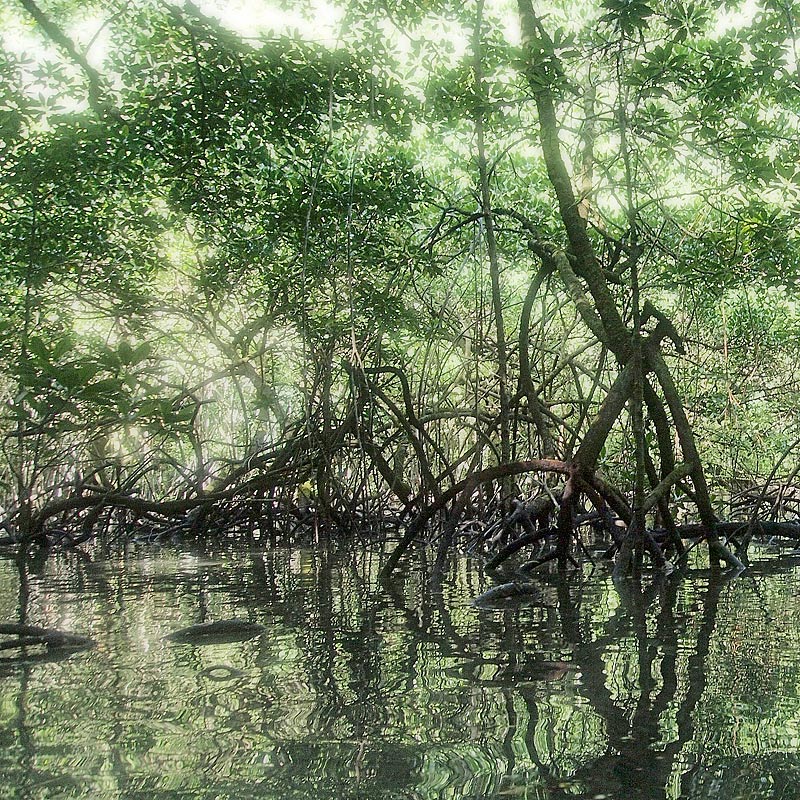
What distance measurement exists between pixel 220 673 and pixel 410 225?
4.43 meters

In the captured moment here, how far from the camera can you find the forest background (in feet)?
14.7

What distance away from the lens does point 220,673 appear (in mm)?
2445

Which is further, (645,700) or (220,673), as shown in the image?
(220,673)

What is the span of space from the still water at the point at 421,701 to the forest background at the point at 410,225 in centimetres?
121

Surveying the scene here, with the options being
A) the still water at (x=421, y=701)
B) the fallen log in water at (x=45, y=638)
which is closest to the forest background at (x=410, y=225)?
the still water at (x=421, y=701)

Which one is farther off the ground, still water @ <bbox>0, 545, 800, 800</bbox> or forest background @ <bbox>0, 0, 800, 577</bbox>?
forest background @ <bbox>0, 0, 800, 577</bbox>

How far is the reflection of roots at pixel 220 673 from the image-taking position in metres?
2.39

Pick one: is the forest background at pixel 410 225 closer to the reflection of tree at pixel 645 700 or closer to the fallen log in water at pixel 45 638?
the reflection of tree at pixel 645 700

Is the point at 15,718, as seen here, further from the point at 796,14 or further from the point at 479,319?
the point at 796,14

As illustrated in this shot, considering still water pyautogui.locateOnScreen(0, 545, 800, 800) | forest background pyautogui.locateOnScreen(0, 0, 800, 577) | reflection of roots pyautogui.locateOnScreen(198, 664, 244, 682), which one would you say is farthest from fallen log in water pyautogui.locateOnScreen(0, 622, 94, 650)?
forest background pyautogui.locateOnScreen(0, 0, 800, 577)

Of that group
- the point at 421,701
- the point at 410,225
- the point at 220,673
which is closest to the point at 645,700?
the point at 421,701

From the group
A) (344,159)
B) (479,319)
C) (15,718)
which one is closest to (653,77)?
(479,319)

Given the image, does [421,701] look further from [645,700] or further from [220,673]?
[220,673]

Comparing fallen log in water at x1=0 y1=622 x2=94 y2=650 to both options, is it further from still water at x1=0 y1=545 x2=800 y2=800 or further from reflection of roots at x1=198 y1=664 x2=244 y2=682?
reflection of roots at x1=198 y1=664 x2=244 y2=682
